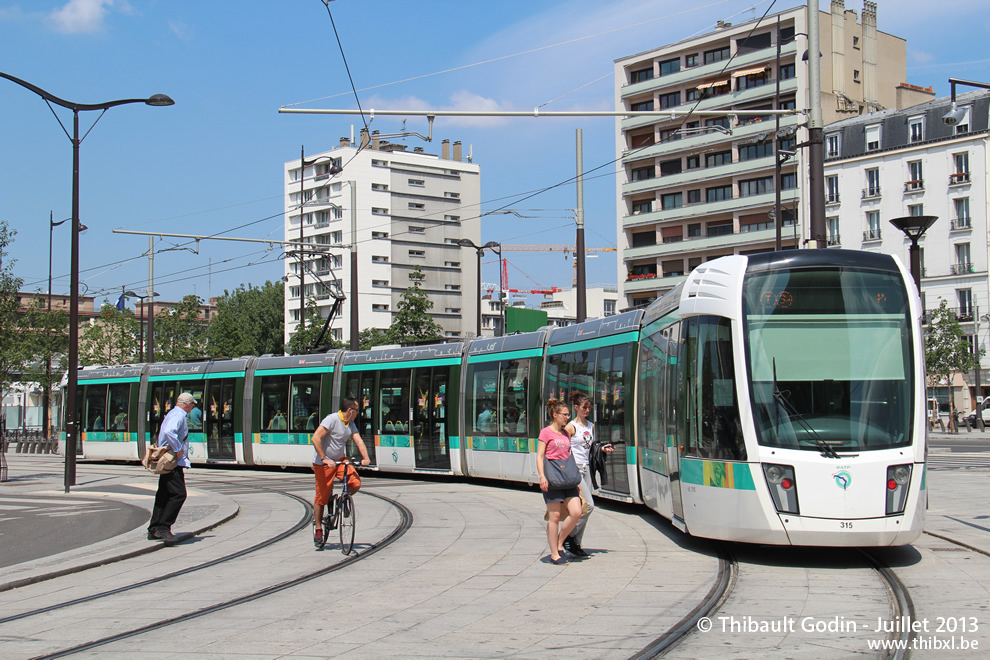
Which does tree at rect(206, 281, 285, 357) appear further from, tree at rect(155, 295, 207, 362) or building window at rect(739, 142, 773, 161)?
building window at rect(739, 142, 773, 161)

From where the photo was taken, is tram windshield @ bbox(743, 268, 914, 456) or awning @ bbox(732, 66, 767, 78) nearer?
tram windshield @ bbox(743, 268, 914, 456)

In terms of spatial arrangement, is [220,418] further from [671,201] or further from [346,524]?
[671,201]

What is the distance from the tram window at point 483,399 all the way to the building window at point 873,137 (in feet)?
161

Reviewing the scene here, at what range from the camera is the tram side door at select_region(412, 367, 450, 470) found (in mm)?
20422

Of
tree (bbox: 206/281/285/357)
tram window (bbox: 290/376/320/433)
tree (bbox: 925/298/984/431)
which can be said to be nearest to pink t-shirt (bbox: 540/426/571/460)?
tram window (bbox: 290/376/320/433)

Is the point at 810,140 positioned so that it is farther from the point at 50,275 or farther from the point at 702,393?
the point at 50,275

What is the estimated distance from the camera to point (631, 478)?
13945 mm

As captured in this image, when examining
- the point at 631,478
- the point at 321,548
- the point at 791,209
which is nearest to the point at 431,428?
the point at 631,478

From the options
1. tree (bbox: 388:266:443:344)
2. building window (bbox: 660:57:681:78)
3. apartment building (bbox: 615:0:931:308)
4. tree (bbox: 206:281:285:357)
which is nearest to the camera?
tree (bbox: 388:266:443:344)

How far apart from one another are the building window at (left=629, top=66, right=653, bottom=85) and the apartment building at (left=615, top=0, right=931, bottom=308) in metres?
0.09

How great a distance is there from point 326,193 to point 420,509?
285 ft

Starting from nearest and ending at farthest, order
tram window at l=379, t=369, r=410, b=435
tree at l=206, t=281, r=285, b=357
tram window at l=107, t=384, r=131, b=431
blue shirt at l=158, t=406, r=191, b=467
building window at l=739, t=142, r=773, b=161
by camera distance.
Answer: blue shirt at l=158, t=406, r=191, b=467 → tram window at l=379, t=369, r=410, b=435 → tram window at l=107, t=384, r=131, b=431 → building window at l=739, t=142, r=773, b=161 → tree at l=206, t=281, r=285, b=357

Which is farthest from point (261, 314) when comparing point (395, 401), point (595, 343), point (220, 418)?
point (595, 343)

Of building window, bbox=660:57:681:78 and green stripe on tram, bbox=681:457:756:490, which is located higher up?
building window, bbox=660:57:681:78
